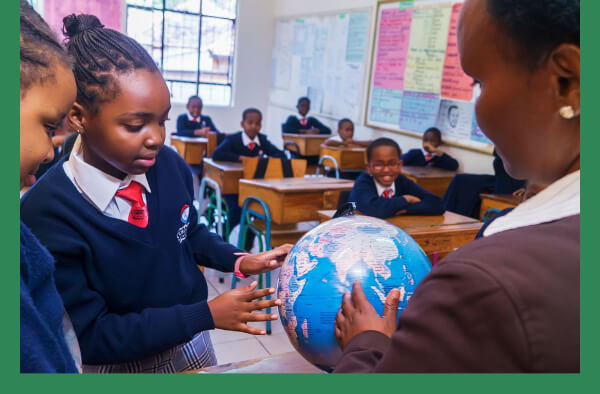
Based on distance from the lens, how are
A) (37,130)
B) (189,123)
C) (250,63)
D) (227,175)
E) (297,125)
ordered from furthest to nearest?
(250,63) < (297,125) < (189,123) < (227,175) < (37,130)

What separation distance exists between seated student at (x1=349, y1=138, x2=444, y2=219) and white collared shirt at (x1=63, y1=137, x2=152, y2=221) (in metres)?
2.07

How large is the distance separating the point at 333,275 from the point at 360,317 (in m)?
0.17

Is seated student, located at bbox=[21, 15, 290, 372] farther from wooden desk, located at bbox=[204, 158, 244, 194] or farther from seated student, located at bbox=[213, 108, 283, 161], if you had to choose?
seated student, located at bbox=[213, 108, 283, 161]

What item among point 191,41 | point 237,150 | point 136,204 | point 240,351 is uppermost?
point 191,41

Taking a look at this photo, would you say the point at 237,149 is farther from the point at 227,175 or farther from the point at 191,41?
the point at 191,41

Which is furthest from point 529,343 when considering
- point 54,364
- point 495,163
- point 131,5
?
→ point 131,5

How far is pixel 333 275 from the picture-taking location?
1174 millimetres

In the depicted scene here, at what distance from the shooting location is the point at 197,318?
125 centimetres

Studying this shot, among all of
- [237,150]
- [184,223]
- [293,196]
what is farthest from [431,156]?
[184,223]

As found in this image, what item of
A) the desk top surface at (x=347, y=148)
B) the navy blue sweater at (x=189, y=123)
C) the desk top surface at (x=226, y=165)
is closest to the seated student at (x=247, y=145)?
the desk top surface at (x=226, y=165)

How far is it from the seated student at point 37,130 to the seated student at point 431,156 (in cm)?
533

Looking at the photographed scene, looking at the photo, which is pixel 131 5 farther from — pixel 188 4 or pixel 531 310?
pixel 531 310

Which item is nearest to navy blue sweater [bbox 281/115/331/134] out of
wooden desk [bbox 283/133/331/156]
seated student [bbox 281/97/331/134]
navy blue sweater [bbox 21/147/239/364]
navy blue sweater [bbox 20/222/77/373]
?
seated student [bbox 281/97/331/134]

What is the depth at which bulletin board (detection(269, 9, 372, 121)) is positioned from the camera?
26.2ft
